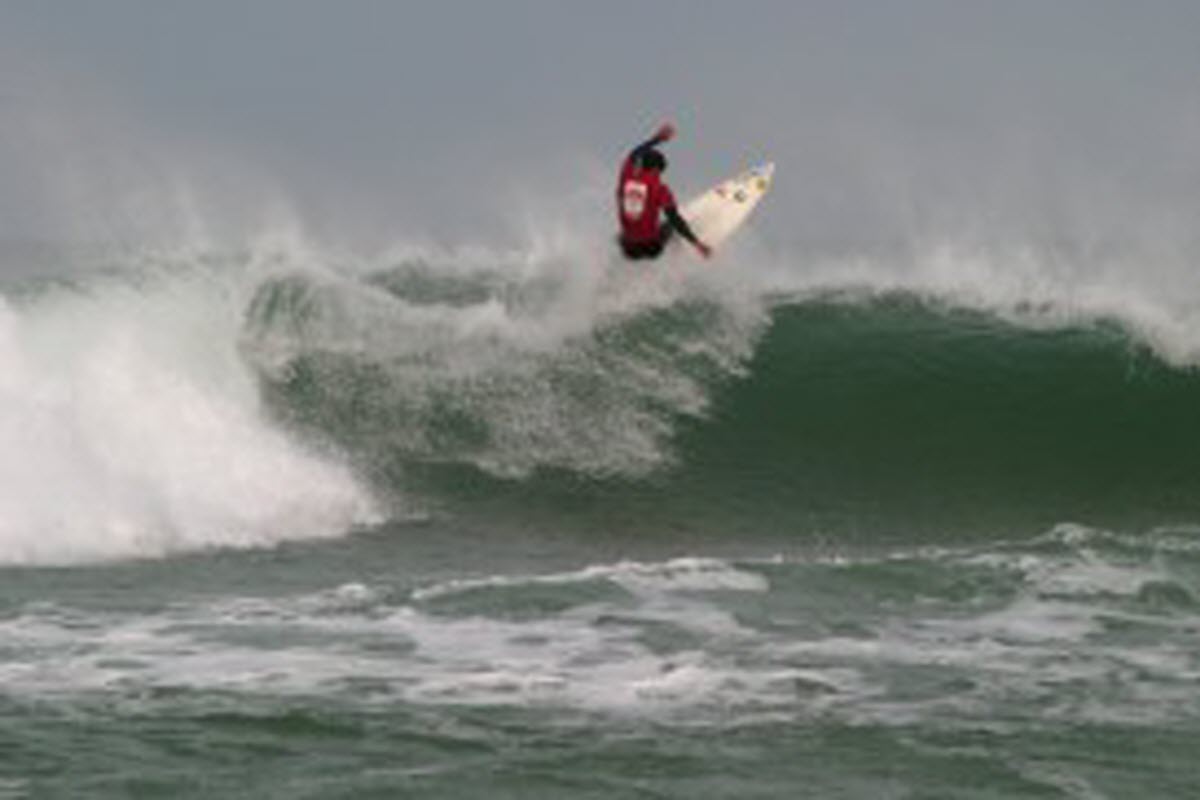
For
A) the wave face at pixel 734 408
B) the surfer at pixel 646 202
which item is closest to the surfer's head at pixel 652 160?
the surfer at pixel 646 202

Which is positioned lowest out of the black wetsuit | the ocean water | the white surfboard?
the ocean water

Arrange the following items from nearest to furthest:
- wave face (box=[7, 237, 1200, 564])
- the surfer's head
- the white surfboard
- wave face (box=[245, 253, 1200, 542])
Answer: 1. wave face (box=[7, 237, 1200, 564])
2. wave face (box=[245, 253, 1200, 542])
3. the surfer's head
4. the white surfboard

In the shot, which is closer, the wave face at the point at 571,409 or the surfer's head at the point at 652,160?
the wave face at the point at 571,409

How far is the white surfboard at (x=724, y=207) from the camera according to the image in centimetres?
2028

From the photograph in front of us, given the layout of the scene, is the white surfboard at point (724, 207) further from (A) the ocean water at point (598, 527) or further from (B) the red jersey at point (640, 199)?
(B) the red jersey at point (640, 199)

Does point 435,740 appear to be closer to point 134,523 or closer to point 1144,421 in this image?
point 134,523

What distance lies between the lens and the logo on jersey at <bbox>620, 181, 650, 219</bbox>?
58.7ft

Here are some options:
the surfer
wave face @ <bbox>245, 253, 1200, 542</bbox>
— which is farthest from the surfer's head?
wave face @ <bbox>245, 253, 1200, 542</bbox>

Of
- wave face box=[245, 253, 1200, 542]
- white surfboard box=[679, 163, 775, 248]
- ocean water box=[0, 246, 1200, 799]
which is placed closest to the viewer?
ocean water box=[0, 246, 1200, 799]

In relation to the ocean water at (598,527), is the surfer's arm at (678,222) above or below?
above

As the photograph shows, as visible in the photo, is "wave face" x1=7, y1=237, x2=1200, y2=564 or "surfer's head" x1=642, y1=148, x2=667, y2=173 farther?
"surfer's head" x1=642, y1=148, x2=667, y2=173

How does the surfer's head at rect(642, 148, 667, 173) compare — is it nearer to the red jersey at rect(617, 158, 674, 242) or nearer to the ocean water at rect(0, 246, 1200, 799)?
the red jersey at rect(617, 158, 674, 242)

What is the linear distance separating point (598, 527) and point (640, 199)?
320cm

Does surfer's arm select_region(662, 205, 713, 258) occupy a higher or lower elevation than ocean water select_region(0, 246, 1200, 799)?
higher
